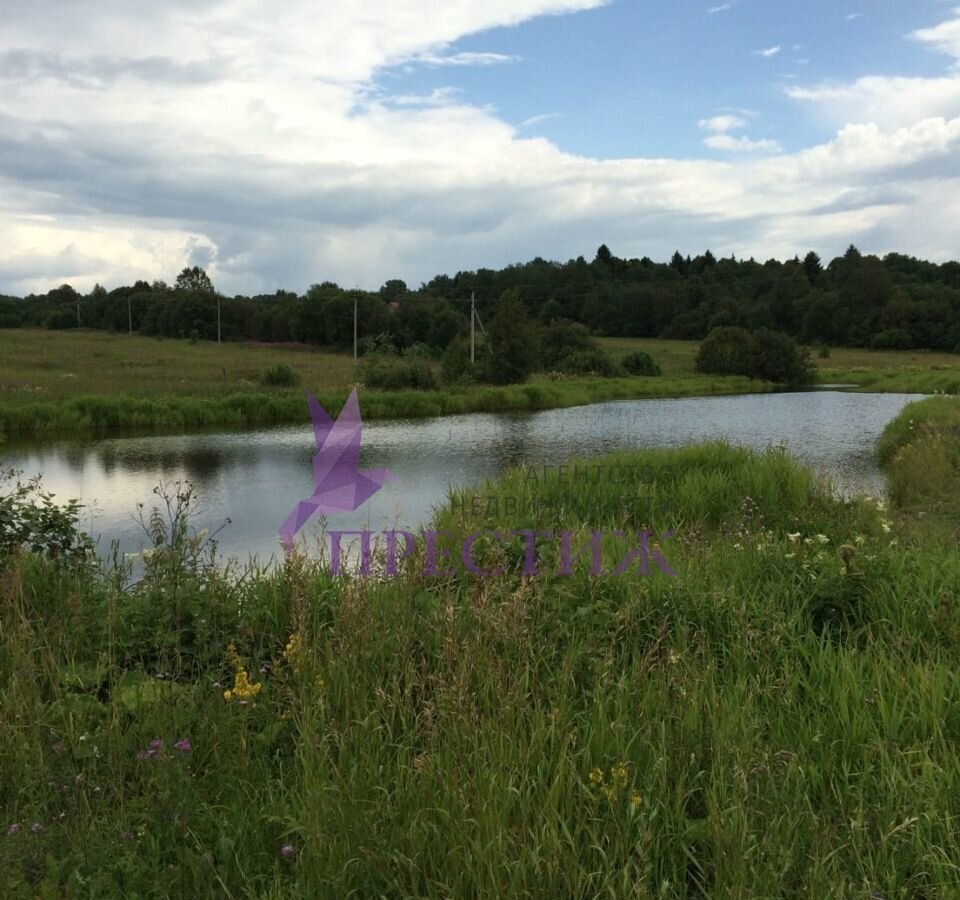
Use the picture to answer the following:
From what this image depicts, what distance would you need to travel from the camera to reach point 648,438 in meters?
19.0

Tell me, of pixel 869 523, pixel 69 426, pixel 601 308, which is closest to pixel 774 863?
pixel 869 523

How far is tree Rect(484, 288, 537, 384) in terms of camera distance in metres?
38.1

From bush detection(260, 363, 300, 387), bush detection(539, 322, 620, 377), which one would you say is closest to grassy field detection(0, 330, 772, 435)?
bush detection(260, 363, 300, 387)

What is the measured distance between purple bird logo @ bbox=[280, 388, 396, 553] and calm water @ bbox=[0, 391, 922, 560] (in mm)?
241

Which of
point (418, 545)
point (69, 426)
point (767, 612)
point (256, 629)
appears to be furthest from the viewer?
point (69, 426)

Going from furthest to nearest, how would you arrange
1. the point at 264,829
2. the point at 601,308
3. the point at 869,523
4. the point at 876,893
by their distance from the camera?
the point at 601,308, the point at 869,523, the point at 264,829, the point at 876,893

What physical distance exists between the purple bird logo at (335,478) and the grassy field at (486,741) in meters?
1.22

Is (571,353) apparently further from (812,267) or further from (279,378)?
(812,267)

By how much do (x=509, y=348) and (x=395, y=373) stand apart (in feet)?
25.4

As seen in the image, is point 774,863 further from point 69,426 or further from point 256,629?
point 69,426

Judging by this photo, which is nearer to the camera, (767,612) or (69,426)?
(767,612)

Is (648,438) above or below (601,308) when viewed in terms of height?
below

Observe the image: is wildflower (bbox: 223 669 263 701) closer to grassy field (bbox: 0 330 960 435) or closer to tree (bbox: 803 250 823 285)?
grassy field (bbox: 0 330 960 435)

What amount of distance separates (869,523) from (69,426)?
2106 centimetres
